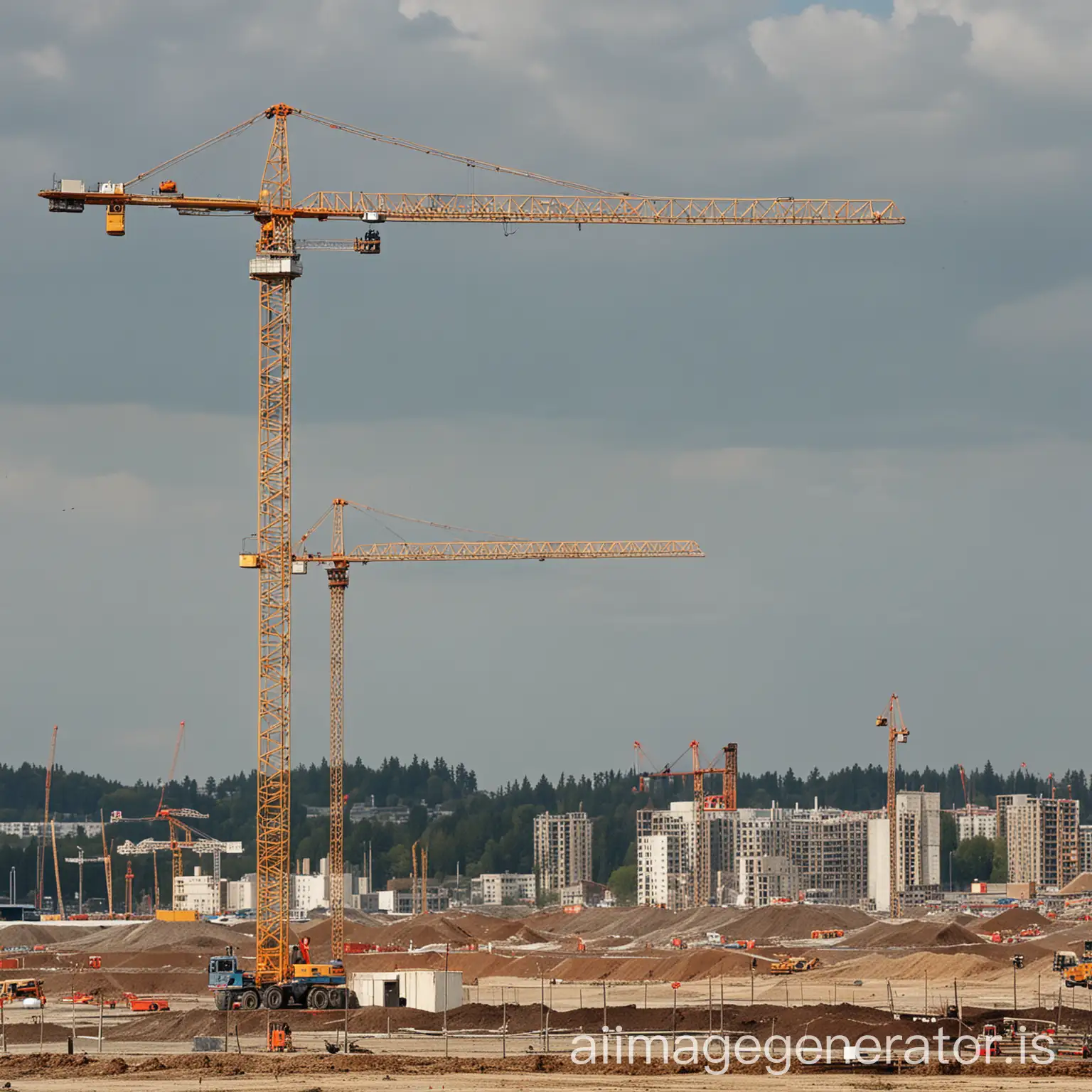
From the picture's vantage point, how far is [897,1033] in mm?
67750

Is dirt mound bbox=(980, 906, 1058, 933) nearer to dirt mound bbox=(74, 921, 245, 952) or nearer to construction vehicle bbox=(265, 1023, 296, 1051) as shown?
dirt mound bbox=(74, 921, 245, 952)

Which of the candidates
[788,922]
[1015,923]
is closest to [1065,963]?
[1015,923]

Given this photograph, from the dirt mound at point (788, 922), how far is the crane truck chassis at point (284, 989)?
86.5 meters

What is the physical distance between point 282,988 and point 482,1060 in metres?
28.1

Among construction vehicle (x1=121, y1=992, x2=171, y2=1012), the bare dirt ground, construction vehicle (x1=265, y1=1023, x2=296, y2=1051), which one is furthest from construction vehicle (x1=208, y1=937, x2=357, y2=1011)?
construction vehicle (x1=265, y1=1023, x2=296, y2=1051)

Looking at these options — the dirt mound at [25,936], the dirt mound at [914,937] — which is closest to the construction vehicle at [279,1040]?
the dirt mound at [914,937]

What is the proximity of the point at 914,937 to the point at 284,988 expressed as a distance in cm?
6802

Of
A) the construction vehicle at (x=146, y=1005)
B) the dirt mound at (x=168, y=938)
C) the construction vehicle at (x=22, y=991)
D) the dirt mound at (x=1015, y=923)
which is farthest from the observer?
the dirt mound at (x=1015, y=923)

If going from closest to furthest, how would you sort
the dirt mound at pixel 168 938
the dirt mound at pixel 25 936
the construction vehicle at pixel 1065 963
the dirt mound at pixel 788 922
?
the construction vehicle at pixel 1065 963 < the dirt mound at pixel 168 938 < the dirt mound at pixel 788 922 < the dirt mound at pixel 25 936

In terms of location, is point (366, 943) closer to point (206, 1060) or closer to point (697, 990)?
point (697, 990)

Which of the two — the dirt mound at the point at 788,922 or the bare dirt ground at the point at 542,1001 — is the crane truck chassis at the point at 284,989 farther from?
the dirt mound at the point at 788,922

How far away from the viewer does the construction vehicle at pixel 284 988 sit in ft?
301

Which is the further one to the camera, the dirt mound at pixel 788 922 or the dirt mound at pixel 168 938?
the dirt mound at pixel 788 922

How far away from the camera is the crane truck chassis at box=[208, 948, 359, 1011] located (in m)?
91.6
